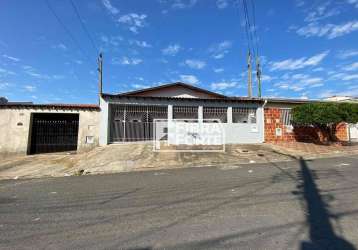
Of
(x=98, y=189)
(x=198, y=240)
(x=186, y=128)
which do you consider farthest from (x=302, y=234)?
(x=186, y=128)

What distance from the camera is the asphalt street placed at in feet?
11.3

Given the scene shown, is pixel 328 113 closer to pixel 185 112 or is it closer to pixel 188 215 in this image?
pixel 185 112

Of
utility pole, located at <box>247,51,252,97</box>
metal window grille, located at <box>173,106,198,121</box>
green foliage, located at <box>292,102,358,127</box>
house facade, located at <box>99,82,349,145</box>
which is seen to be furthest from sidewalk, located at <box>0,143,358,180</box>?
utility pole, located at <box>247,51,252,97</box>

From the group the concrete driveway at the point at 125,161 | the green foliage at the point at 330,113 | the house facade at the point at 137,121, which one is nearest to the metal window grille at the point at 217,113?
the house facade at the point at 137,121

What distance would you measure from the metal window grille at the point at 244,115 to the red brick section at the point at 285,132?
3.07 ft

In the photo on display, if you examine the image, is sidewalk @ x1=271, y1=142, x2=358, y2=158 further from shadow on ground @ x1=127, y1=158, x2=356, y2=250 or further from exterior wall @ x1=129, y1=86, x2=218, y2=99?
shadow on ground @ x1=127, y1=158, x2=356, y2=250

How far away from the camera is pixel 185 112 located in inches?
683

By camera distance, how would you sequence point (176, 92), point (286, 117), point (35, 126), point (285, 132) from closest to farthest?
point (35, 126), point (285, 132), point (286, 117), point (176, 92)

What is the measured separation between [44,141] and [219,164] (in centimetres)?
1205

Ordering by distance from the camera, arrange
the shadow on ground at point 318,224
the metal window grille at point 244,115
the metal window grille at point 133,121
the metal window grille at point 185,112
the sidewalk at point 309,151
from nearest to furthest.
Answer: the shadow on ground at point 318,224
the sidewalk at point 309,151
the metal window grille at point 133,121
the metal window grille at point 185,112
the metal window grille at point 244,115

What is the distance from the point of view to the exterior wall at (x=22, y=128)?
49.5 ft

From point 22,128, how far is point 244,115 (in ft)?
47.4

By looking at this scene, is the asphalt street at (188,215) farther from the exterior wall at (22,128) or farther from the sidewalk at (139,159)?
the exterior wall at (22,128)

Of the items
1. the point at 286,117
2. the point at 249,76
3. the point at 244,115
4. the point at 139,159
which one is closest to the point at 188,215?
the point at 139,159
